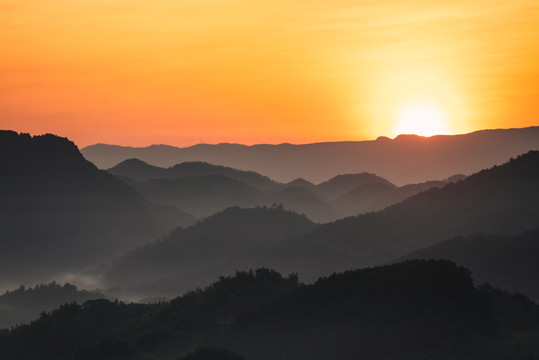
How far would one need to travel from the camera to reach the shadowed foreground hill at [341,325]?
72125 millimetres

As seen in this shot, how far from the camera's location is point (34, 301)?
19100 centimetres

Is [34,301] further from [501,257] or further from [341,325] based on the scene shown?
[341,325]

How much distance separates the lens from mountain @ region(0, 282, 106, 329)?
181m

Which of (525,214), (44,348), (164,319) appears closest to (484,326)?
(164,319)

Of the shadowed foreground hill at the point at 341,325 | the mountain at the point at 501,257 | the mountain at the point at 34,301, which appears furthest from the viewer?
the mountain at the point at 34,301

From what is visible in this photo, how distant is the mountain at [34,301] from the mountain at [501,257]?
6469cm

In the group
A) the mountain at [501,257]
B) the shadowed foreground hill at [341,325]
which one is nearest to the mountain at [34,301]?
the mountain at [501,257]

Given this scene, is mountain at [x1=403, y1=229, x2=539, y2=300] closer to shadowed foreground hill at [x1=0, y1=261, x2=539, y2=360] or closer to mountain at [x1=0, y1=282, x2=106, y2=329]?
shadowed foreground hill at [x1=0, y1=261, x2=539, y2=360]

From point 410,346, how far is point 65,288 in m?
132

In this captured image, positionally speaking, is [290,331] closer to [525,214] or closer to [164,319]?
[164,319]

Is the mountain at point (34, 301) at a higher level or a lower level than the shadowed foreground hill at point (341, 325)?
higher

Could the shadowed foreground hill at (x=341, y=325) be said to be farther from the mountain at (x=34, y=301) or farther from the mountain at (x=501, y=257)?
the mountain at (x=34, y=301)

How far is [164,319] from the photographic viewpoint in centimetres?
9119

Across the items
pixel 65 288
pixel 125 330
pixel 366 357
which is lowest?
pixel 366 357
